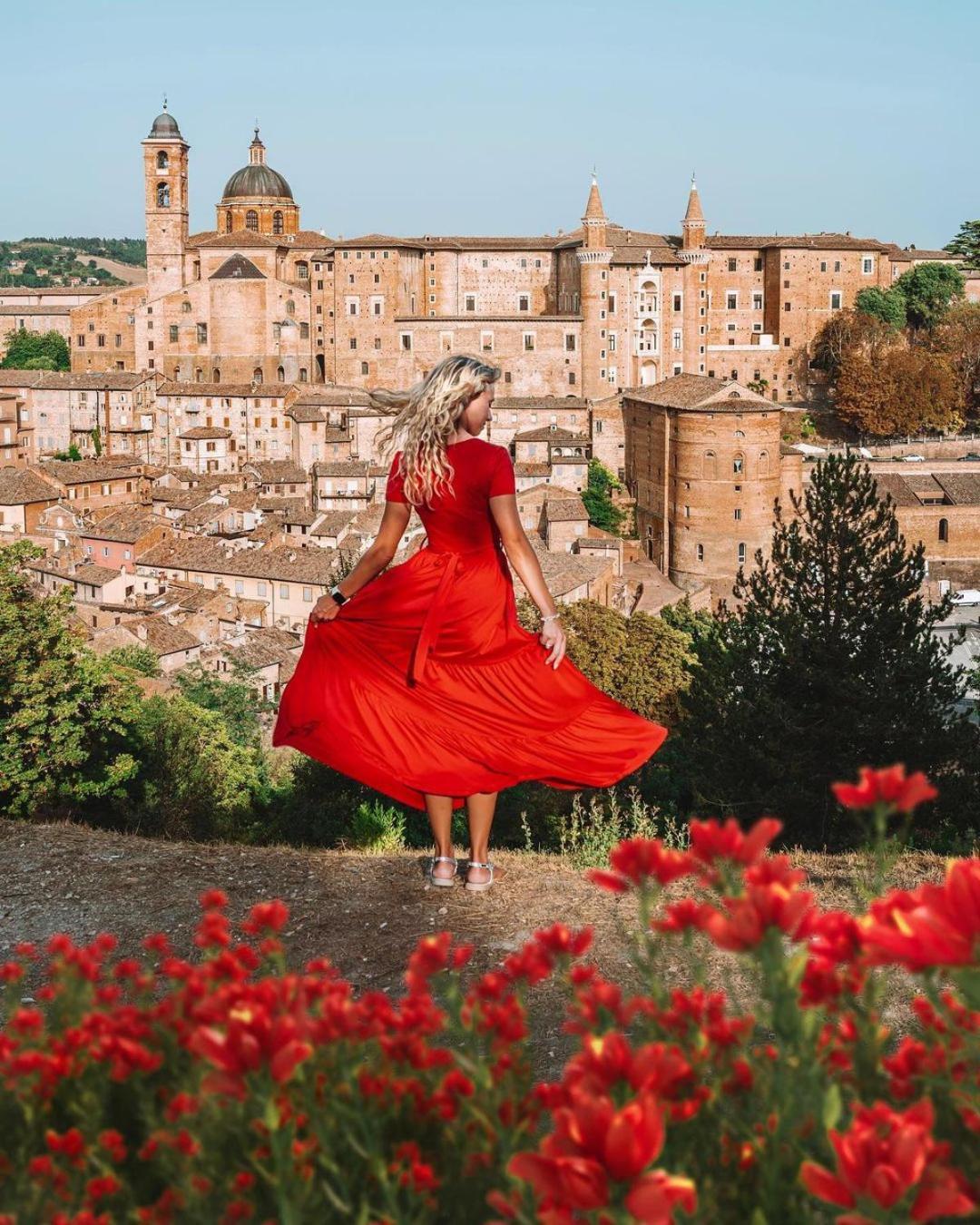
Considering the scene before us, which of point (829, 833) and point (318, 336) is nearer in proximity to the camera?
point (829, 833)

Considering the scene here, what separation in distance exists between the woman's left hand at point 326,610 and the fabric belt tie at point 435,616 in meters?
0.38

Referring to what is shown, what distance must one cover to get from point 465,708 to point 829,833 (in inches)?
255

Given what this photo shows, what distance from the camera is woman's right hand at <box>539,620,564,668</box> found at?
16.0 feet

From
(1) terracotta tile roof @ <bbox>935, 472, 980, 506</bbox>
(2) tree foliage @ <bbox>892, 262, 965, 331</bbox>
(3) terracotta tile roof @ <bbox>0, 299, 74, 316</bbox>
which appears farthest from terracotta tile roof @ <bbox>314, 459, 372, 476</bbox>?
(3) terracotta tile roof @ <bbox>0, 299, 74, 316</bbox>

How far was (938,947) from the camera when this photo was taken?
4.92 ft

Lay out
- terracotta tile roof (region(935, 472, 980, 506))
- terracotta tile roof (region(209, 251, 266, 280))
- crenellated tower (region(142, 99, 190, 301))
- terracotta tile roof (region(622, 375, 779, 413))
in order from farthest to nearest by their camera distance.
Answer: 1. crenellated tower (region(142, 99, 190, 301))
2. terracotta tile roof (region(209, 251, 266, 280))
3. terracotta tile roof (region(935, 472, 980, 506))
4. terracotta tile roof (region(622, 375, 779, 413))

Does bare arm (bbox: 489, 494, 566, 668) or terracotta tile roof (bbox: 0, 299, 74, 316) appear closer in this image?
bare arm (bbox: 489, 494, 566, 668)

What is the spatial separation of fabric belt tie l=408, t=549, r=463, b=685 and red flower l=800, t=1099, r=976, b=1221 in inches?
142

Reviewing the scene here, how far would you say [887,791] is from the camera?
1752mm

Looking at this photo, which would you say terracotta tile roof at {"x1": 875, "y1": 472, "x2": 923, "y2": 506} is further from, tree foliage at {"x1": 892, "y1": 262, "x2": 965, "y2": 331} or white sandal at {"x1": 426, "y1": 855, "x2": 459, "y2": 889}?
white sandal at {"x1": 426, "y1": 855, "x2": 459, "y2": 889}

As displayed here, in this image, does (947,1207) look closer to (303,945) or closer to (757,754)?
(303,945)

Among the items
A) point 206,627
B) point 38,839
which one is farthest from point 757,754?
point 206,627

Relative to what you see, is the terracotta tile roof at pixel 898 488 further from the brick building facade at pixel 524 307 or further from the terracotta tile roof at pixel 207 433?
the terracotta tile roof at pixel 207 433

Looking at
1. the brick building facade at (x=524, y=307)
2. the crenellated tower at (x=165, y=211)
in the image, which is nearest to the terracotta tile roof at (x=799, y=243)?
the brick building facade at (x=524, y=307)
